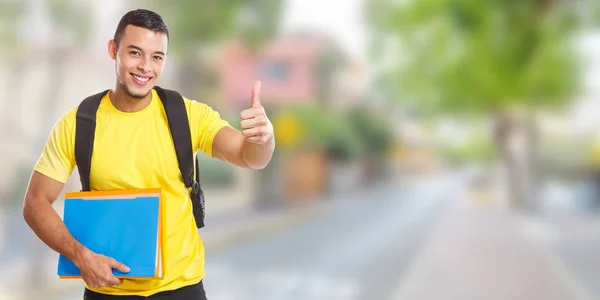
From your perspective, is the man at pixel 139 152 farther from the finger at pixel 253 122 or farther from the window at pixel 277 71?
the window at pixel 277 71

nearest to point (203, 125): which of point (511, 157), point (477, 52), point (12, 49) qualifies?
point (12, 49)

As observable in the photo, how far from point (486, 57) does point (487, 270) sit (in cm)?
225

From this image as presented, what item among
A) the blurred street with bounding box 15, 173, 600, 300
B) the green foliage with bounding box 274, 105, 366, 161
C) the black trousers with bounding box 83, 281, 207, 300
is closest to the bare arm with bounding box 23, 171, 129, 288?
the black trousers with bounding box 83, 281, 207, 300

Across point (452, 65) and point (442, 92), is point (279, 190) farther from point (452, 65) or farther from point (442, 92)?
point (452, 65)

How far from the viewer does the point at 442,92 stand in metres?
13.9

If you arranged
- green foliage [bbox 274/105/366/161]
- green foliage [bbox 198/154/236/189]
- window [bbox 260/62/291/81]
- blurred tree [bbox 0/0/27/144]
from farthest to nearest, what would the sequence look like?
window [bbox 260/62/291/81] → green foliage [bbox 274/105/366/161] → green foliage [bbox 198/154/236/189] → blurred tree [bbox 0/0/27/144]

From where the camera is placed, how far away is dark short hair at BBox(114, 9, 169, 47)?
4.19ft

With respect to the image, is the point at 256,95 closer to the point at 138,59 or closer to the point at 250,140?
the point at 250,140

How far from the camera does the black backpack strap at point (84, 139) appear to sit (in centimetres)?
129

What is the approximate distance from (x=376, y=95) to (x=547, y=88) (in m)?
15.2

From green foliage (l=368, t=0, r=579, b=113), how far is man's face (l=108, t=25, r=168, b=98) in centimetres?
460

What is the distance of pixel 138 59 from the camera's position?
128cm

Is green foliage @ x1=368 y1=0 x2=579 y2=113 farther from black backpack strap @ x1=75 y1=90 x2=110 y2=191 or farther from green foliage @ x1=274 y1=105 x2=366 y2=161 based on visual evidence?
black backpack strap @ x1=75 y1=90 x2=110 y2=191

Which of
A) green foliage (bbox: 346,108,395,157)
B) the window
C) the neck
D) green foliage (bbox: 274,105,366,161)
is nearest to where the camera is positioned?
the neck
